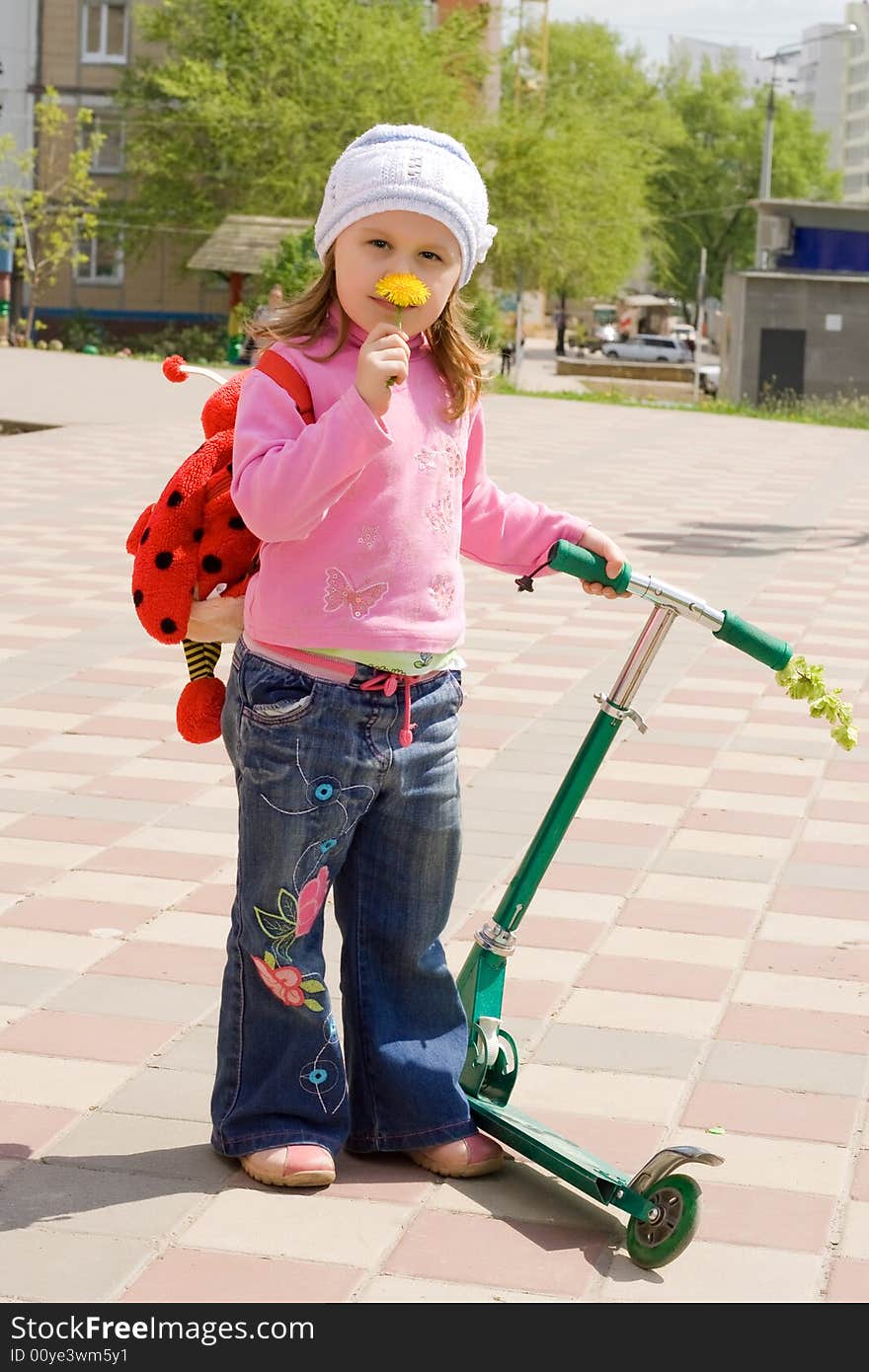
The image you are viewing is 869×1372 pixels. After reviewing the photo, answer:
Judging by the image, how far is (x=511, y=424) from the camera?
22.6 metres

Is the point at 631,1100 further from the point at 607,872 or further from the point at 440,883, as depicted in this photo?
the point at 607,872

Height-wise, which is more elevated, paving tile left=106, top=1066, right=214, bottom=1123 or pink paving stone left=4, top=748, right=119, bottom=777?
pink paving stone left=4, top=748, right=119, bottom=777

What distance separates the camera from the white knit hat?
2.91 meters

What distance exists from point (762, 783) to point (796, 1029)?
7.47 ft

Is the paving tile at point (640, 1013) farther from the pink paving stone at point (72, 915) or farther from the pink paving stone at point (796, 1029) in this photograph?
the pink paving stone at point (72, 915)

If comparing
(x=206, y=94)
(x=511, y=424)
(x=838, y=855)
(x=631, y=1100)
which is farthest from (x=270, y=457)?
(x=206, y=94)

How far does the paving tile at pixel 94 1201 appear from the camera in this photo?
3.07 m

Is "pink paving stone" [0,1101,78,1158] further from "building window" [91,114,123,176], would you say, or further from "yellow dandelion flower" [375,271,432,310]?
"building window" [91,114,123,176]

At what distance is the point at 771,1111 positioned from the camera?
146 inches

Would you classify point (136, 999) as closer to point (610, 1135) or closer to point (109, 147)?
point (610, 1135)

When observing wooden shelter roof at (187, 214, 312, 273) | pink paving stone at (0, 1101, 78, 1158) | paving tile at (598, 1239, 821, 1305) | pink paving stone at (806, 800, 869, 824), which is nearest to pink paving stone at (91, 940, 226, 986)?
pink paving stone at (0, 1101, 78, 1158)

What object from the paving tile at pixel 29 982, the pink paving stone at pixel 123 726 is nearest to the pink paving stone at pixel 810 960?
the paving tile at pixel 29 982

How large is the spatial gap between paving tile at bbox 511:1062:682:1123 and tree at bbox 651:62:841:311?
245ft

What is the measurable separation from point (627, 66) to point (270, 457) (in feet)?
271
